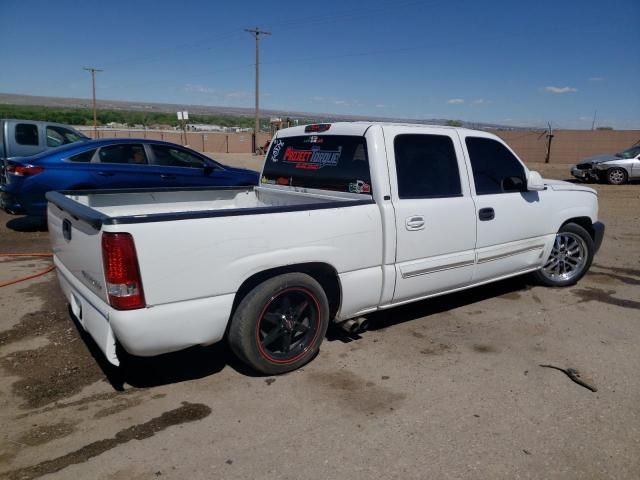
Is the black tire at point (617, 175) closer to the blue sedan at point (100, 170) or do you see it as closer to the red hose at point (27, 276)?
the blue sedan at point (100, 170)

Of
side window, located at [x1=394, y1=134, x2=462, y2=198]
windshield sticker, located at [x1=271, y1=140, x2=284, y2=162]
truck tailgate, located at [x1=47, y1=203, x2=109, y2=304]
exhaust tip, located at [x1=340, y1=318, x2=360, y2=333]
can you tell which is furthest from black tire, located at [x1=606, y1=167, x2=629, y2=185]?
truck tailgate, located at [x1=47, y1=203, x2=109, y2=304]

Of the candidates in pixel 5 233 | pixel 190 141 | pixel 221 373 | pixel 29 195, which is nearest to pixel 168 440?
pixel 221 373

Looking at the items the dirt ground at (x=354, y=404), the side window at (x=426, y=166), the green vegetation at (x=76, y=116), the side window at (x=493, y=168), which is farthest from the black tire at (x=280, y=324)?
the green vegetation at (x=76, y=116)

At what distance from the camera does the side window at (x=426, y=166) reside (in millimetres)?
4027

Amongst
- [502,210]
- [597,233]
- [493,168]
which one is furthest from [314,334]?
[597,233]

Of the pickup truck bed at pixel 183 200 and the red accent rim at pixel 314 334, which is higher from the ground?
the pickup truck bed at pixel 183 200

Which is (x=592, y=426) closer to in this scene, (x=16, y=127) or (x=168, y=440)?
(x=168, y=440)

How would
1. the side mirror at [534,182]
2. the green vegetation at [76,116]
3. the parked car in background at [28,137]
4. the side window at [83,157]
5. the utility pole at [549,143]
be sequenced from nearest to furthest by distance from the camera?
the side mirror at [534,182] → the side window at [83,157] → the parked car in background at [28,137] → the utility pole at [549,143] → the green vegetation at [76,116]

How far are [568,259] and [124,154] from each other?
705cm

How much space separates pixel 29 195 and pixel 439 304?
6.62 m

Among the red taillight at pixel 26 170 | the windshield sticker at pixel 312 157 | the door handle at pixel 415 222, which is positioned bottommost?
the door handle at pixel 415 222

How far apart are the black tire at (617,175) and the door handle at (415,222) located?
1661 cm

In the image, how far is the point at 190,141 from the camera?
41719 millimetres

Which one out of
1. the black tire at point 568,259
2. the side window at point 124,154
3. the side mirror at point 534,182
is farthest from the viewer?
the side window at point 124,154
